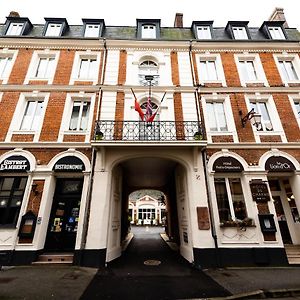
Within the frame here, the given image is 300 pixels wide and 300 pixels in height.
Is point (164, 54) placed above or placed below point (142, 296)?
above

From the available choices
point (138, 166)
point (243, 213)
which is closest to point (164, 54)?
point (138, 166)

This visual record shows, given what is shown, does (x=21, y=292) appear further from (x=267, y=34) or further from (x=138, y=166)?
(x=267, y=34)

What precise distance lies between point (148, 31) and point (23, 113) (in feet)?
29.2

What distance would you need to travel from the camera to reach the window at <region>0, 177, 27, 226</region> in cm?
741

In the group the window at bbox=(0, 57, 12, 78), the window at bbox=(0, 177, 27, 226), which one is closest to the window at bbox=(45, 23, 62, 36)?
the window at bbox=(0, 57, 12, 78)

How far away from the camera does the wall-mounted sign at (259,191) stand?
761 centimetres

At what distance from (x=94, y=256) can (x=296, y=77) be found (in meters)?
13.3

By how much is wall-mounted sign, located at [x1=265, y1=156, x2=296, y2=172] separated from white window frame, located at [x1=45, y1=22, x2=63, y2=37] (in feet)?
43.7

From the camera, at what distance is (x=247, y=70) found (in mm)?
10516

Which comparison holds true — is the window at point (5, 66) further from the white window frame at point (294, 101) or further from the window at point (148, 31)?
the white window frame at point (294, 101)

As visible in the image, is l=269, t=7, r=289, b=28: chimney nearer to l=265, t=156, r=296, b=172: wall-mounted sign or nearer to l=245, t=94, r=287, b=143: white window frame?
l=245, t=94, r=287, b=143: white window frame

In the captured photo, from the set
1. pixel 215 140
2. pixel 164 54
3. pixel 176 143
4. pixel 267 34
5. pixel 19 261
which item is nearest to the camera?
pixel 19 261

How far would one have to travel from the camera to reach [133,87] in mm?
9570

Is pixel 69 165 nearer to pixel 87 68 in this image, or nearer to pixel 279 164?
pixel 87 68
